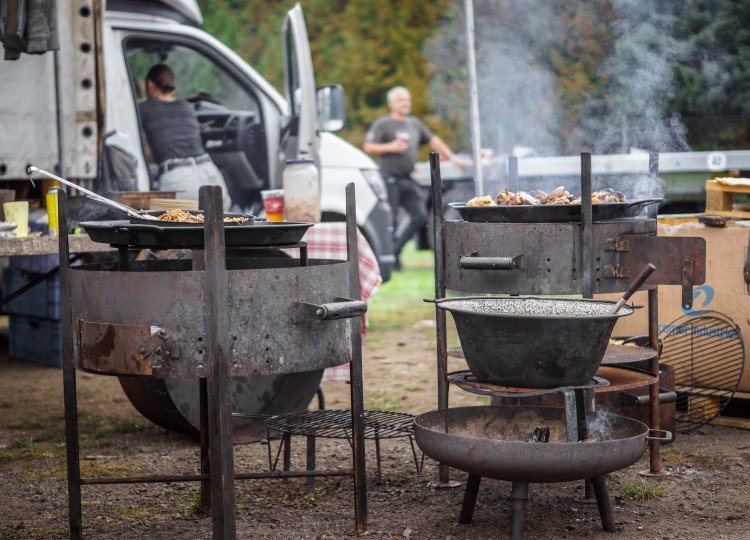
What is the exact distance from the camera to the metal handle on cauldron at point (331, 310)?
3.46m

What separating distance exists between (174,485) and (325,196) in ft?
13.2

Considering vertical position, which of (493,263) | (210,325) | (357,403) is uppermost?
(493,263)

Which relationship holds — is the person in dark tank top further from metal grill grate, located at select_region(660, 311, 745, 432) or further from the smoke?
the smoke

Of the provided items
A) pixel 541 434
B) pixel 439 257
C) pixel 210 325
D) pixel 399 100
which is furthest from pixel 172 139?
pixel 399 100

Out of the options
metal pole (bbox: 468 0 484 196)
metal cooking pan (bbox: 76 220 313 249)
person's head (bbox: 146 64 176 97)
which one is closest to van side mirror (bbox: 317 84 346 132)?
person's head (bbox: 146 64 176 97)

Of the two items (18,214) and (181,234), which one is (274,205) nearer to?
(18,214)

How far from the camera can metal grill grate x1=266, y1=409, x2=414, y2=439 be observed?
4.34 m

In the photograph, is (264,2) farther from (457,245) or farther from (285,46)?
(457,245)

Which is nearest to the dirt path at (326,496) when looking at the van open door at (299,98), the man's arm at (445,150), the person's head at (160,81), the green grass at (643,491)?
the green grass at (643,491)

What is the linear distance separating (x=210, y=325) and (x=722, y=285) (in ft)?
11.3

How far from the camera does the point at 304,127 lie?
24.3 ft

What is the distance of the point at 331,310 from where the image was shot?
11.4 ft

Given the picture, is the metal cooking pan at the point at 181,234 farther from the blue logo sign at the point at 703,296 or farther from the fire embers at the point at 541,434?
the blue logo sign at the point at 703,296

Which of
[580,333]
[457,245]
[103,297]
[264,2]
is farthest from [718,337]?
[264,2]
